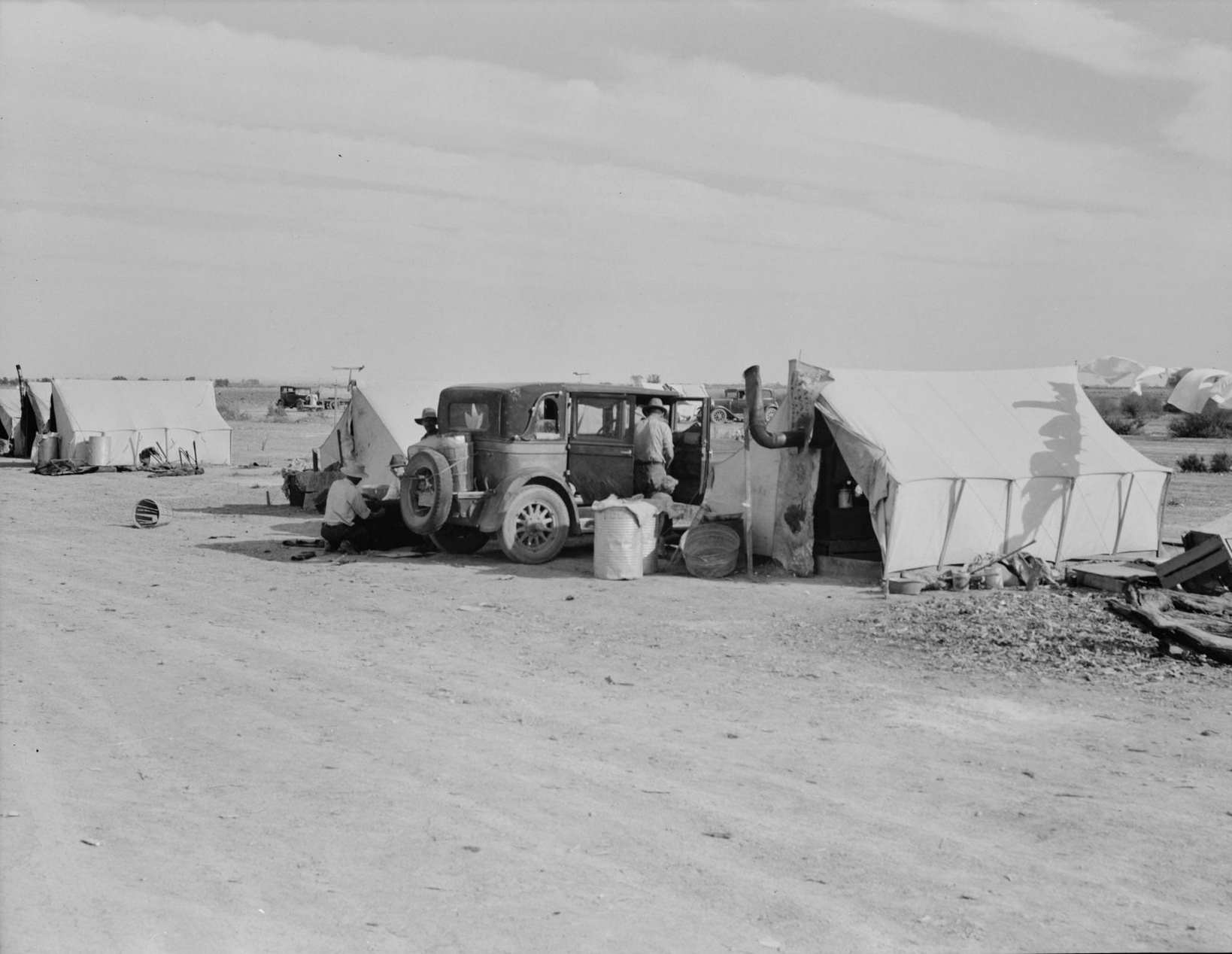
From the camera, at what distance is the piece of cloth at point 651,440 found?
14.5 metres

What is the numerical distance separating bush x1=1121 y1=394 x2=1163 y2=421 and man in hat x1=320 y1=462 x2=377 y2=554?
40485 millimetres

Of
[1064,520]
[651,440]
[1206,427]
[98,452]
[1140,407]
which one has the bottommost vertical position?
[98,452]

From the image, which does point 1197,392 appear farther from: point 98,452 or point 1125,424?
point 98,452

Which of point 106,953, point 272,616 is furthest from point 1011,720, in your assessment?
point 272,616

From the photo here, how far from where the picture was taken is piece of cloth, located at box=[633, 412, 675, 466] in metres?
14.5

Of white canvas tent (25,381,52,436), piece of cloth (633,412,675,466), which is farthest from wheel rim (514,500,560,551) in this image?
white canvas tent (25,381,52,436)

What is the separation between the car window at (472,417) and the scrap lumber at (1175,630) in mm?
7161

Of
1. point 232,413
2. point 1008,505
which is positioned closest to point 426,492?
point 1008,505

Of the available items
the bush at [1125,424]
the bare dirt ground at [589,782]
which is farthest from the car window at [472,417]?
the bush at [1125,424]

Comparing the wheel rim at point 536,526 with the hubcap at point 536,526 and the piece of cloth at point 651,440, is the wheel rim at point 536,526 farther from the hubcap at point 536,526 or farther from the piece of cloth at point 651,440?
the piece of cloth at point 651,440

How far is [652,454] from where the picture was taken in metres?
14.6

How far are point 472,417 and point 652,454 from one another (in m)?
2.15

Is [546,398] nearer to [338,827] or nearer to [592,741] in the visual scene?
[592,741]

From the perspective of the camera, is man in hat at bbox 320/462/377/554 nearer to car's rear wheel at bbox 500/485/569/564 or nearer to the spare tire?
the spare tire
